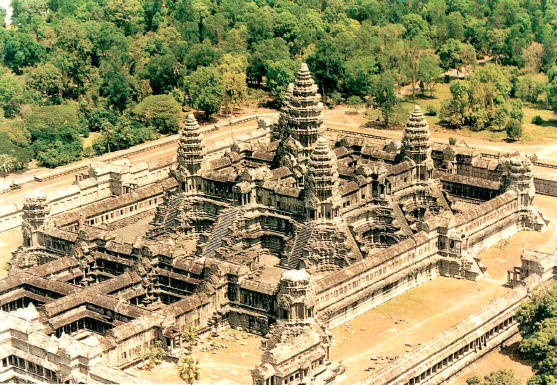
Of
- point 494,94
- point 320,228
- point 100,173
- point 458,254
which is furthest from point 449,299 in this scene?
point 494,94

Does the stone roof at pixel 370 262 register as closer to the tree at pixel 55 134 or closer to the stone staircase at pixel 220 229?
the stone staircase at pixel 220 229

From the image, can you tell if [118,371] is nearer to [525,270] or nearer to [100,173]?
[525,270]

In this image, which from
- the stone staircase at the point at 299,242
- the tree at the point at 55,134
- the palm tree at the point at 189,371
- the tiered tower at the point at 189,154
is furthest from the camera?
the tree at the point at 55,134

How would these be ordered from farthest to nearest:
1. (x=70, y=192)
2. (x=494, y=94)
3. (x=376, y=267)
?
1. (x=494, y=94)
2. (x=70, y=192)
3. (x=376, y=267)

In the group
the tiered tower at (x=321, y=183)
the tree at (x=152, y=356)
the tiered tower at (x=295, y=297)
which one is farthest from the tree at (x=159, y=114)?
the tiered tower at (x=295, y=297)

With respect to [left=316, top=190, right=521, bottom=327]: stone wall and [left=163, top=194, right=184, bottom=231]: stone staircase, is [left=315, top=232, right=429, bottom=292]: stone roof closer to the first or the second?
[left=316, top=190, right=521, bottom=327]: stone wall
